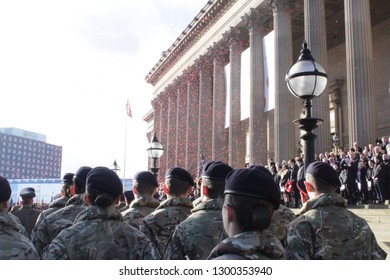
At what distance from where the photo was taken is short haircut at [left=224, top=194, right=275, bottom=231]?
2.51 m

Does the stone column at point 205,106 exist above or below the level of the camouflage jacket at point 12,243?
above

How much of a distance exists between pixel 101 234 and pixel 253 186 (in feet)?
5.13

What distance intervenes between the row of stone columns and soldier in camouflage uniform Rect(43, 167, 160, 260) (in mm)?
18106

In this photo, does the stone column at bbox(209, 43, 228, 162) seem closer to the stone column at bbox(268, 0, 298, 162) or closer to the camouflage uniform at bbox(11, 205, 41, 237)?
the stone column at bbox(268, 0, 298, 162)

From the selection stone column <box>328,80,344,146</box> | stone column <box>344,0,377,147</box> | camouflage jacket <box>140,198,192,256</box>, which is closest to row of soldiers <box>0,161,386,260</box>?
camouflage jacket <box>140,198,192,256</box>

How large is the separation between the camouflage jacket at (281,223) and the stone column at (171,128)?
45701 mm

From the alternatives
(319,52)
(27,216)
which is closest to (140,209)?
(27,216)

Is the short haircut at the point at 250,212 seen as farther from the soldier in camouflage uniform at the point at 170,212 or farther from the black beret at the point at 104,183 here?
the soldier in camouflage uniform at the point at 170,212

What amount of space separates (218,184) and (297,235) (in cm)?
88

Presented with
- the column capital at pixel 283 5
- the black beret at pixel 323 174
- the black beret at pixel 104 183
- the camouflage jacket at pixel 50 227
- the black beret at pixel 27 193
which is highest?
the column capital at pixel 283 5

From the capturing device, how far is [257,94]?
30.9 metres

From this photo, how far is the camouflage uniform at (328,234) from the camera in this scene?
3922 mm

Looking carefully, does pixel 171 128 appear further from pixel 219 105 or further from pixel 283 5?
pixel 283 5

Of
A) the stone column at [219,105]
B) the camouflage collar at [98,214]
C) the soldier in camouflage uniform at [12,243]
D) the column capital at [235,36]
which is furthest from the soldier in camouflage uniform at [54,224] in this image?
the stone column at [219,105]
